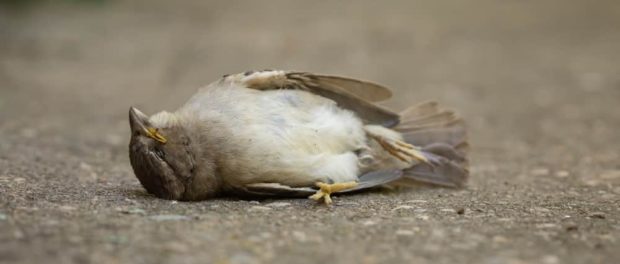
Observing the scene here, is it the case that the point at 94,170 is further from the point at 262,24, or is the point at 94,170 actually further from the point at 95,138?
the point at 262,24

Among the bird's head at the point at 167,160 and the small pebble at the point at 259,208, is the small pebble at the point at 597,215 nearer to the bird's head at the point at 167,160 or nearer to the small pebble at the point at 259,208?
the small pebble at the point at 259,208

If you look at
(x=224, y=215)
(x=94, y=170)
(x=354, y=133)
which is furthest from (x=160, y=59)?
(x=224, y=215)

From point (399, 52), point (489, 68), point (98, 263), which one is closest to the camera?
point (98, 263)

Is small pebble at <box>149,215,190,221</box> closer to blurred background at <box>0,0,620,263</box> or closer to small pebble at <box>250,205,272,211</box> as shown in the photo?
blurred background at <box>0,0,620,263</box>

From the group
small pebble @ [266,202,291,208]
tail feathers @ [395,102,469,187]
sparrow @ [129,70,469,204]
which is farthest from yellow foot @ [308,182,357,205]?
tail feathers @ [395,102,469,187]

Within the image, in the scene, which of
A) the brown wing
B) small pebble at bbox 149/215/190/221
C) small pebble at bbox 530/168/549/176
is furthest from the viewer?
small pebble at bbox 530/168/549/176

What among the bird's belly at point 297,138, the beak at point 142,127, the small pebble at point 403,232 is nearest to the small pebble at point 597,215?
the small pebble at point 403,232

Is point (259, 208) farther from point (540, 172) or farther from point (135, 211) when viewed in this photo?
point (540, 172)
